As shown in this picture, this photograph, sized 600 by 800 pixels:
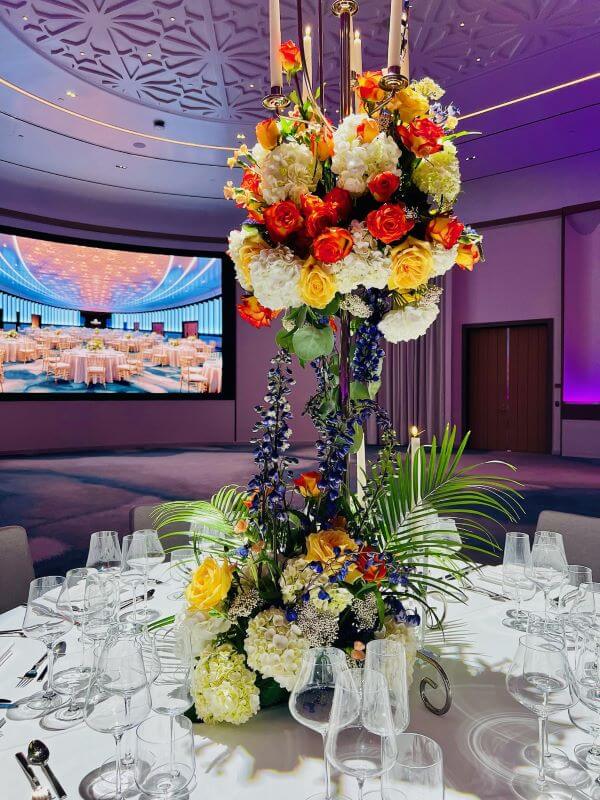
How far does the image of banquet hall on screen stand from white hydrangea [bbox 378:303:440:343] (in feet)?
32.4

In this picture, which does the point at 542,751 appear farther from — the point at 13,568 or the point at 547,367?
the point at 547,367

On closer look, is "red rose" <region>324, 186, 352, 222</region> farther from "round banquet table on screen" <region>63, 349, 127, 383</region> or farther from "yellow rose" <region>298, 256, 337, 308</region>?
"round banquet table on screen" <region>63, 349, 127, 383</region>

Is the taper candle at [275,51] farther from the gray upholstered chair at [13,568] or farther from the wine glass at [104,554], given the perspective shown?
the gray upholstered chair at [13,568]

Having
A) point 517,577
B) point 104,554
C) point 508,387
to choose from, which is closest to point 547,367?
point 508,387

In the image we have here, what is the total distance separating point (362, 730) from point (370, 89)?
1046 mm

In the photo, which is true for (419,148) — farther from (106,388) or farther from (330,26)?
(106,388)

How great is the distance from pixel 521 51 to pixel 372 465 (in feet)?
19.9

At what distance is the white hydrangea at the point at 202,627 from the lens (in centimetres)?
106

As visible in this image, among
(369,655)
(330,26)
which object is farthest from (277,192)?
(330,26)

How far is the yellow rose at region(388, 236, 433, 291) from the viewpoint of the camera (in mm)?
1062

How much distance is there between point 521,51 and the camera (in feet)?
19.2

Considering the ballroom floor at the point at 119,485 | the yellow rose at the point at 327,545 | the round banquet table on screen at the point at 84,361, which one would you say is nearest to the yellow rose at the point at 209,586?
the yellow rose at the point at 327,545

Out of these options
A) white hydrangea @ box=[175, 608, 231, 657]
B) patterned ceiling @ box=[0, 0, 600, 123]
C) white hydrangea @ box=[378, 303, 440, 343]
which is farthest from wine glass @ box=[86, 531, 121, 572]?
patterned ceiling @ box=[0, 0, 600, 123]

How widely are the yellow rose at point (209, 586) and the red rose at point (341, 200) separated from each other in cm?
66
